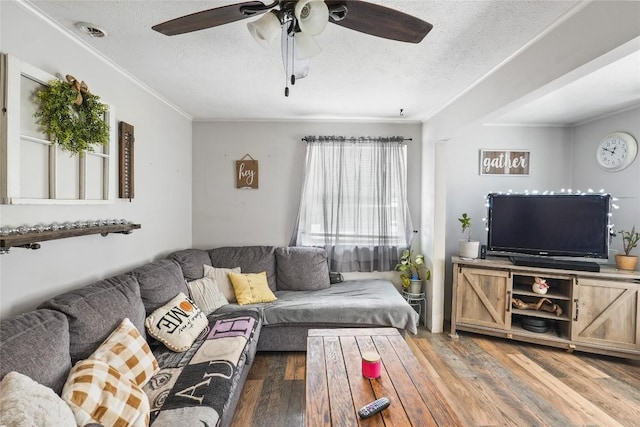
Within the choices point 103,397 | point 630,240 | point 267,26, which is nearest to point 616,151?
point 630,240

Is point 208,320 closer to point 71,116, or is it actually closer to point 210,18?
point 71,116

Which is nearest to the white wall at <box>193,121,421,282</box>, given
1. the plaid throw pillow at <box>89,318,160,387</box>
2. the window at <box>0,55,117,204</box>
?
the window at <box>0,55,117,204</box>

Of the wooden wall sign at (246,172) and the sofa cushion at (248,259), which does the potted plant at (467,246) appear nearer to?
the sofa cushion at (248,259)

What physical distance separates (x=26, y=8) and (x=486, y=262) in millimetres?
4081

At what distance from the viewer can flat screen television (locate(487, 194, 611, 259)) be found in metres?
3.01

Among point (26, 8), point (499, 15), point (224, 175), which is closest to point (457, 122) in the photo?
point (499, 15)

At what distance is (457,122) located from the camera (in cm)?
293

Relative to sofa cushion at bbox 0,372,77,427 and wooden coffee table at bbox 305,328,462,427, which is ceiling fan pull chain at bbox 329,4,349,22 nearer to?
wooden coffee table at bbox 305,328,462,427

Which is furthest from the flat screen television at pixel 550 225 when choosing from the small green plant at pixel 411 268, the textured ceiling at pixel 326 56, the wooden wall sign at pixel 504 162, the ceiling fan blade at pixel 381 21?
the ceiling fan blade at pixel 381 21

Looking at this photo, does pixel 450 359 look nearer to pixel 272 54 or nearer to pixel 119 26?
pixel 272 54

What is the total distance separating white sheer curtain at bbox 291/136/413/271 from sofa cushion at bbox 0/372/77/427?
109 inches

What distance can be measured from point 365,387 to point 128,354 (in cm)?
129

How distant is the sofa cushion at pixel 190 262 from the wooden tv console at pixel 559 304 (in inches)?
108

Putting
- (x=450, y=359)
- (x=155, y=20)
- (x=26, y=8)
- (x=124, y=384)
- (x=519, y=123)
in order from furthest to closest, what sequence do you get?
(x=519, y=123)
(x=450, y=359)
(x=155, y=20)
(x=26, y=8)
(x=124, y=384)
